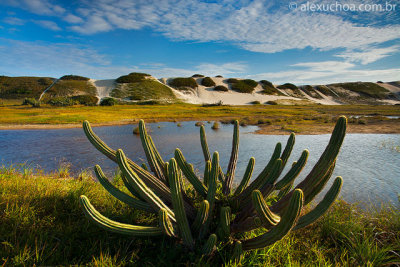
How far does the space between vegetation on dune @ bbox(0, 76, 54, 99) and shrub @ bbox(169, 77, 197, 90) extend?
4845 centimetres

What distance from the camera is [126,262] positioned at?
2.65 meters

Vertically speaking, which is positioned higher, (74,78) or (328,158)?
(74,78)

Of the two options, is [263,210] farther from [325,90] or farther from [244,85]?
[325,90]

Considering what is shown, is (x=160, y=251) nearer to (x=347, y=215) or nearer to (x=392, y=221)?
(x=347, y=215)

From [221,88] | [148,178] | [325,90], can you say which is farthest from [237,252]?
[325,90]

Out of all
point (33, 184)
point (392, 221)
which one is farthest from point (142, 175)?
point (392, 221)

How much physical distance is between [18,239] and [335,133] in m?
4.20

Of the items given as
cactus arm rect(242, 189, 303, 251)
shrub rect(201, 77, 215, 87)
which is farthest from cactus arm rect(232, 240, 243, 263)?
shrub rect(201, 77, 215, 87)

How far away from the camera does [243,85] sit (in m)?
103

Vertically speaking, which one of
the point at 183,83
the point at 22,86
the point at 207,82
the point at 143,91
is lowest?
the point at 143,91

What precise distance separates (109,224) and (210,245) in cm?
117

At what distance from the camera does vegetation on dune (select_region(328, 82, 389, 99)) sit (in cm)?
10587

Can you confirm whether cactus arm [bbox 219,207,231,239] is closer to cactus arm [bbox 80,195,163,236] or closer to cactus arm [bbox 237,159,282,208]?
cactus arm [bbox 237,159,282,208]

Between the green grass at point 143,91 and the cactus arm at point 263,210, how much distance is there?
75.1 m
